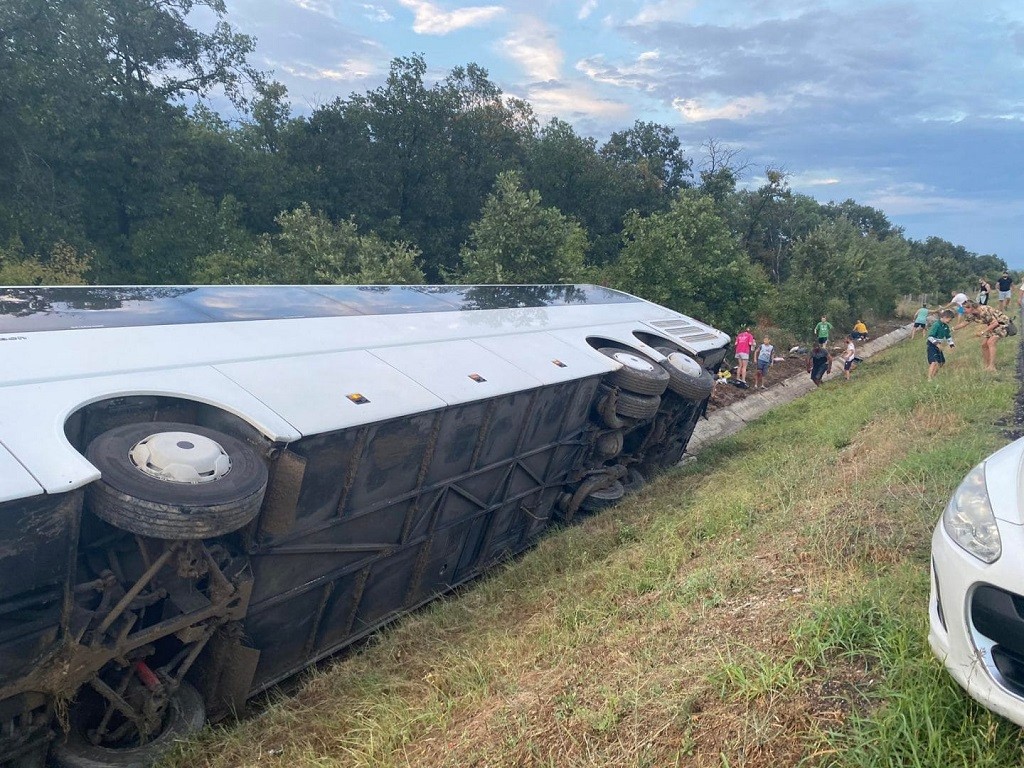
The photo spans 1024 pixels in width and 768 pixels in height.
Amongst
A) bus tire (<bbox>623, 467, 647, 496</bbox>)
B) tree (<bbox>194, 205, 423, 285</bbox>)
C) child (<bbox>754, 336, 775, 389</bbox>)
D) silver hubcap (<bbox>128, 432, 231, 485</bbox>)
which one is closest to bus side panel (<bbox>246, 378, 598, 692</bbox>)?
silver hubcap (<bbox>128, 432, 231, 485</bbox>)

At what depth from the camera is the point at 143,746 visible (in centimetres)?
362

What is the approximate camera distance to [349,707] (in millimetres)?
3920

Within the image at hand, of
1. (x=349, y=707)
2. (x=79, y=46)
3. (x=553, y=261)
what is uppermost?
(x=79, y=46)

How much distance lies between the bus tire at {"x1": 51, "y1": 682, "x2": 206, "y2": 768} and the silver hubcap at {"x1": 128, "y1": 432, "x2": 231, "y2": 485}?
4.34 feet

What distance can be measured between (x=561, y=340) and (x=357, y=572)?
3.39 m

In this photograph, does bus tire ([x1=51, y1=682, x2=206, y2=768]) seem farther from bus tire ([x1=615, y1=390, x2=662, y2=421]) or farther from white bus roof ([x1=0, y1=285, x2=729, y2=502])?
bus tire ([x1=615, y1=390, x2=662, y2=421])

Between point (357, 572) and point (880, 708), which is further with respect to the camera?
point (357, 572)

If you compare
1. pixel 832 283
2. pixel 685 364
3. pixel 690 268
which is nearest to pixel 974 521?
pixel 685 364

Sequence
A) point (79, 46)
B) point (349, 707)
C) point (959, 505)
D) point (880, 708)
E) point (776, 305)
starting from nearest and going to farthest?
point (880, 708) < point (959, 505) < point (349, 707) < point (79, 46) < point (776, 305)

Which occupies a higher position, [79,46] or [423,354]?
[79,46]

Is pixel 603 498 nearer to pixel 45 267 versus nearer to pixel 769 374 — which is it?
pixel 769 374

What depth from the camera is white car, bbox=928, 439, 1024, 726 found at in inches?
94.7

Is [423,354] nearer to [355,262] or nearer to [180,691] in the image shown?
[180,691]

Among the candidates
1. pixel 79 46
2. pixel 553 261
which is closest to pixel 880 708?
pixel 553 261
